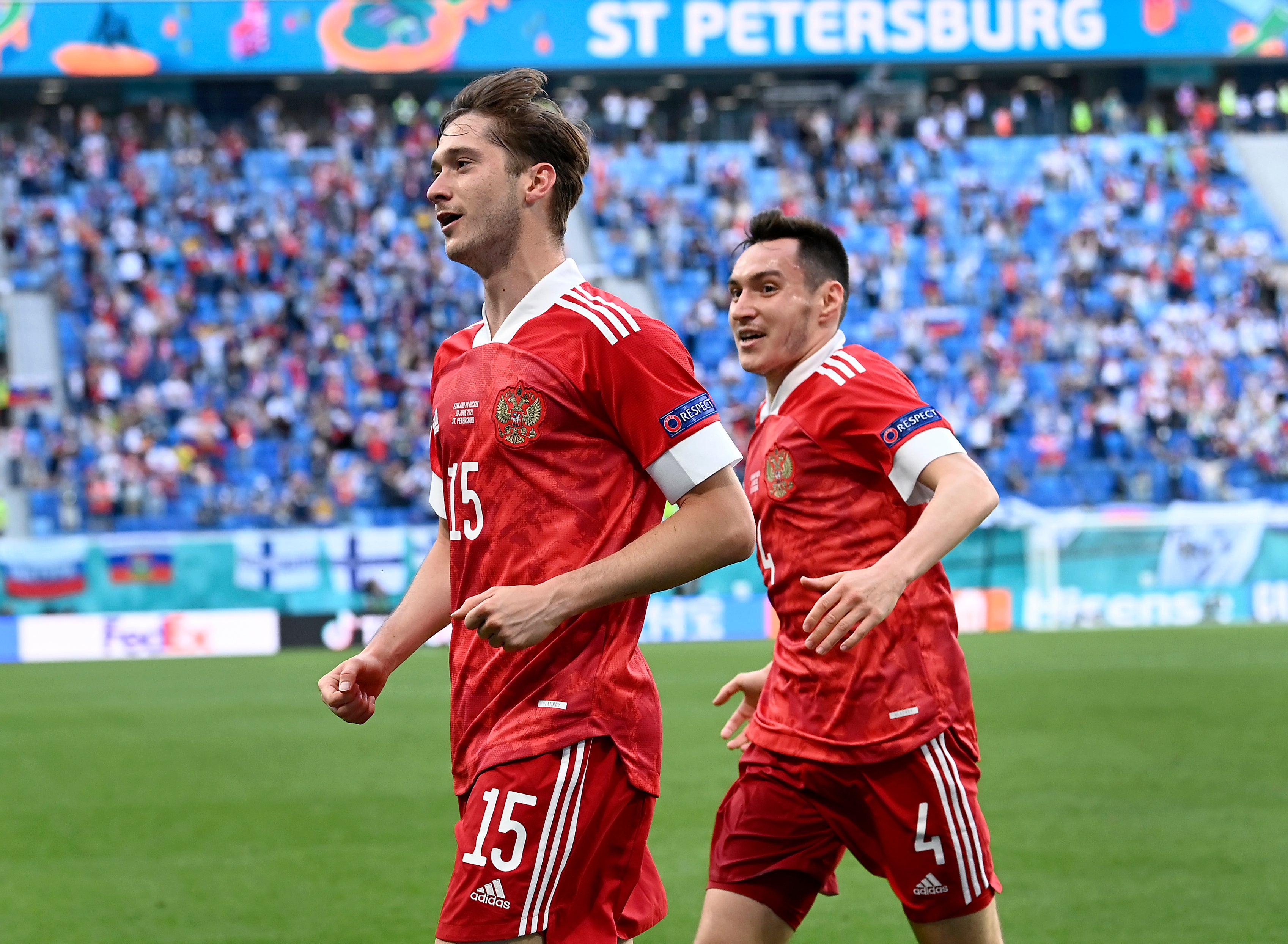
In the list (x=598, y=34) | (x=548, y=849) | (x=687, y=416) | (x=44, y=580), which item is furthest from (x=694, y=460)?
(x=598, y=34)

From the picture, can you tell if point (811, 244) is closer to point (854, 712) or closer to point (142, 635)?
point (854, 712)

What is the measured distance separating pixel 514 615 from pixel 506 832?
0.45m

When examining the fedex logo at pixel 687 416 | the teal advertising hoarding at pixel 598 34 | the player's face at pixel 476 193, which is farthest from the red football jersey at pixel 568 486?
the teal advertising hoarding at pixel 598 34

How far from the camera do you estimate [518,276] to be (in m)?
3.13

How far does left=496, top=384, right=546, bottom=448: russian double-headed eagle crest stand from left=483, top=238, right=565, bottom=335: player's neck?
19 centimetres

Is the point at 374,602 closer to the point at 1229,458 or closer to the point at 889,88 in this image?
the point at 1229,458

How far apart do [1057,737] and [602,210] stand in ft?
65.8

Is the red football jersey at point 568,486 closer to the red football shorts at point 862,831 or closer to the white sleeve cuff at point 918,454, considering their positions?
the white sleeve cuff at point 918,454

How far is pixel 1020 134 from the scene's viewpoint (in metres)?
31.3

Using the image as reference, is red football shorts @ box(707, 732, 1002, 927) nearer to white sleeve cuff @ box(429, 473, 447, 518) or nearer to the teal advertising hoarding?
white sleeve cuff @ box(429, 473, 447, 518)

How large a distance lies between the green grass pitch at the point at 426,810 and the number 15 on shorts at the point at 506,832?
3316 millimetres

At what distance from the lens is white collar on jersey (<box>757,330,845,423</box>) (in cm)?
407

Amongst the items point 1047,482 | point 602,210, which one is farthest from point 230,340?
point 1047,482

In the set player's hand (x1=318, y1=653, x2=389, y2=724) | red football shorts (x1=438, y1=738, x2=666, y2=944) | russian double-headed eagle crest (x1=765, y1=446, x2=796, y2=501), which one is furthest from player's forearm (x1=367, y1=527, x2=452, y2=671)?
russian double-headed eagle crest (x1=765, y1=446, x2=796, y2=501)
